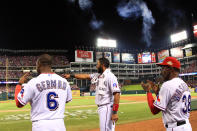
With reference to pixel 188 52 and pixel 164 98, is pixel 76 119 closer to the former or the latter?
pixel 164 98

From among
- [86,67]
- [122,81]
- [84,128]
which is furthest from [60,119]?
[122,81]

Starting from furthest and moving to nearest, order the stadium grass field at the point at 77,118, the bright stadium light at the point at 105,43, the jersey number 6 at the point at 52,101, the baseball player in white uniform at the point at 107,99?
1. the bright stadium light at the point at 105,43
2. the stadium grass field at the point at 77,118
3. the baseball player in white uniform at the point at 107,99
4. the jersey number 6 at the point at 52,101

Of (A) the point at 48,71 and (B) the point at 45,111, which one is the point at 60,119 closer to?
(B) the point at 45,111

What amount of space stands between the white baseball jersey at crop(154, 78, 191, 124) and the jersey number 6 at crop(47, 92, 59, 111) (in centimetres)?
160

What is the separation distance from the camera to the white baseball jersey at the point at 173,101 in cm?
283

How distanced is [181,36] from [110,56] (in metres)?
27.7

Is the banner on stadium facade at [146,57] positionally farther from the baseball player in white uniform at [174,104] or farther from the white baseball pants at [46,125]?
the white baseball pants at [46,125]

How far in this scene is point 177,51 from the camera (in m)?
69.7

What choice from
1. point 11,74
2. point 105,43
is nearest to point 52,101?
point 11,74

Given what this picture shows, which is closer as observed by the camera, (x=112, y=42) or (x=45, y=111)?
(x=45, y=111)

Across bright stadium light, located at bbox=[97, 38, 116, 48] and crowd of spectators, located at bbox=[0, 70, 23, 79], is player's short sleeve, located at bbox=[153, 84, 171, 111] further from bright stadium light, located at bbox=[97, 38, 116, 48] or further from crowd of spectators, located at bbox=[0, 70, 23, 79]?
bright stadium light, located at bbox=[97, 38, 116, 48]

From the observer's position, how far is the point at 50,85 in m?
2.80

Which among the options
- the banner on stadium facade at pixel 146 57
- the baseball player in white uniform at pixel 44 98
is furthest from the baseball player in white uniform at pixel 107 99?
the banner on stadium facade at pixel 146 57

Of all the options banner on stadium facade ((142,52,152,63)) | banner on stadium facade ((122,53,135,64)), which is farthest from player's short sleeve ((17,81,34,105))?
banner on stadium facade ((142,52,152,63))
